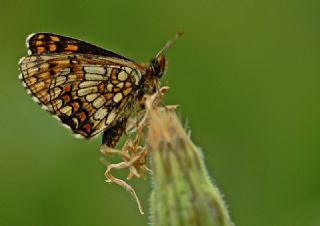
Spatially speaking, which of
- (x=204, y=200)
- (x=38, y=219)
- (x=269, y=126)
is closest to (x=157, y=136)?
(x=204, y=200)

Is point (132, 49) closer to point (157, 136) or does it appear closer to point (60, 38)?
point (60, 38)

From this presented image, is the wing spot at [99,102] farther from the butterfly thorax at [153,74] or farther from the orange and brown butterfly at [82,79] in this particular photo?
the butterfly thorax at [153,74]

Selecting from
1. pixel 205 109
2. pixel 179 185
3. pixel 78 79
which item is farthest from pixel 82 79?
pixel 179 185

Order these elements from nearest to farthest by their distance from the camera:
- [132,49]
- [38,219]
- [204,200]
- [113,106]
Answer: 1. [204,200]
2. [113,106]
3. [38,219]
4. [132,49]

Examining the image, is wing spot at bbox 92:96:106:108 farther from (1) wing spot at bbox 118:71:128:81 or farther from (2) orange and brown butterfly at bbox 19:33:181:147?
(1) wing spot at bbox 118:71:128:81

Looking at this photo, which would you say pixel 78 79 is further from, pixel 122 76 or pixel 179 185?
pixel 179 185

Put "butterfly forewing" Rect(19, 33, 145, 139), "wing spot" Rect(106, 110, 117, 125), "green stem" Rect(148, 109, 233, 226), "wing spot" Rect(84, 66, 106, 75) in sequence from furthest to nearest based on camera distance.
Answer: "wing spot" Rect(84, 66, 106, 75)
"butterfly forewing" Rect(19, 33, 145, 139)
"wing spot" Rect(106, 110, 117, 125)
"green stem" Rect(148, 109, 233, 226)

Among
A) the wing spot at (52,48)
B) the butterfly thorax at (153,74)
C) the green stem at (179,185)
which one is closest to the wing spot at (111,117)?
the butterfly thorax at (153,74)

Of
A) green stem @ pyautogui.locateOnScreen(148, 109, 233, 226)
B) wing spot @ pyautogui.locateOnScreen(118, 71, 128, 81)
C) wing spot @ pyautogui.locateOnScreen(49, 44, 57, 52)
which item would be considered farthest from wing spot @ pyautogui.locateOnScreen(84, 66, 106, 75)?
green stem @ pyautogui.locateOnScreen(148, 109, 233, 226)
